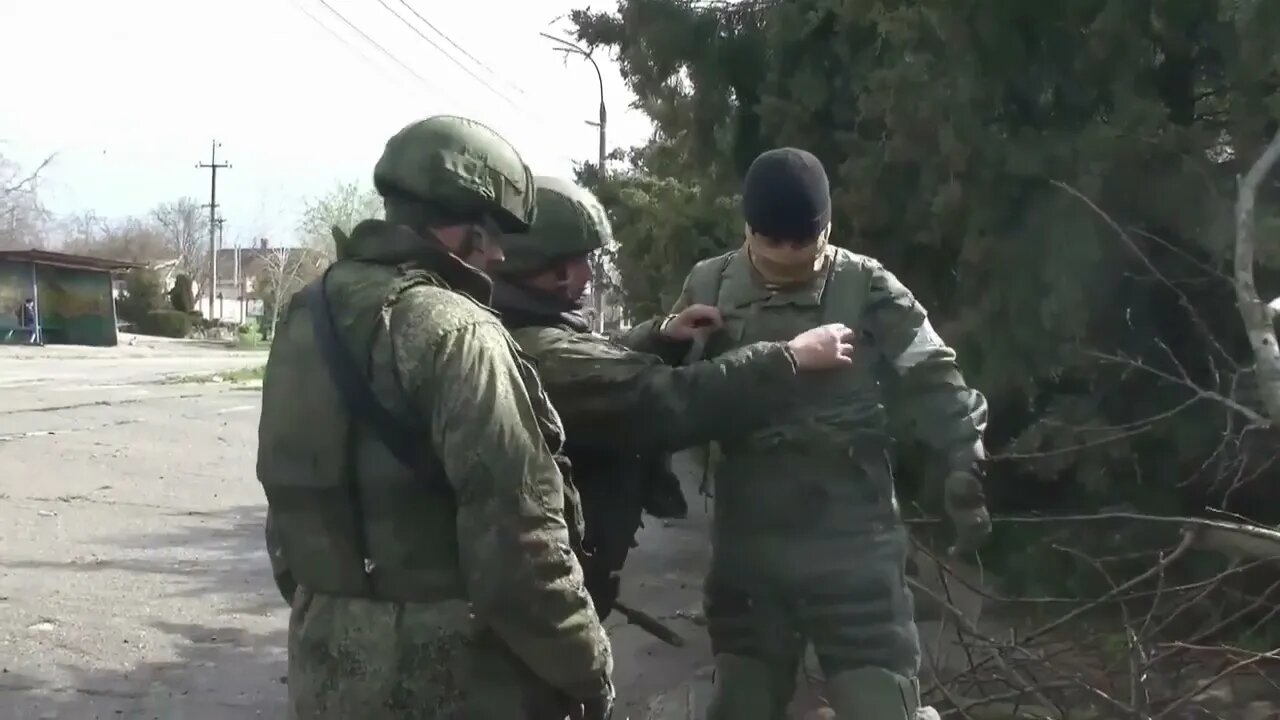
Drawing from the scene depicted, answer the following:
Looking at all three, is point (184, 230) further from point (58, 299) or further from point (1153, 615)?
point (1153, 615)

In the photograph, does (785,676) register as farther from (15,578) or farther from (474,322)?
(15,578)

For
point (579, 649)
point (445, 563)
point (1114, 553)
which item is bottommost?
point (1114, 553)

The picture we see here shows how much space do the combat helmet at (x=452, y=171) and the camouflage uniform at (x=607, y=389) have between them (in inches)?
13.9

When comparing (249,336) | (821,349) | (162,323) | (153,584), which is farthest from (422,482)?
(162,323)

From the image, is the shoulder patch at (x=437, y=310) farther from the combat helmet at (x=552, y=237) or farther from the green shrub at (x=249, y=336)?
the green shrub at (x=249, y=336)

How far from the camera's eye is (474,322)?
2006 mm

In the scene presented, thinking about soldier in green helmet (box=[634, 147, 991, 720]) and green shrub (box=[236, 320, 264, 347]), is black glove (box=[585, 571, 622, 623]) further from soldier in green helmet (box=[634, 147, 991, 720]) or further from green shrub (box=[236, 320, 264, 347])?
green shrub (box=[236, 320, 264, 347])

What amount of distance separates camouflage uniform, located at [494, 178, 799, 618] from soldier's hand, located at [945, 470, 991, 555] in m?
0.41

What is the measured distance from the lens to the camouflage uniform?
2.42 m

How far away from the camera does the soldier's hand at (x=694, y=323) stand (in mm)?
2799

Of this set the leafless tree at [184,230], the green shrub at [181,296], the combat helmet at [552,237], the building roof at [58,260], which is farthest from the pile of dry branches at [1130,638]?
the leafless tree at [184,230]

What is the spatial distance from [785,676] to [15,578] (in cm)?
522

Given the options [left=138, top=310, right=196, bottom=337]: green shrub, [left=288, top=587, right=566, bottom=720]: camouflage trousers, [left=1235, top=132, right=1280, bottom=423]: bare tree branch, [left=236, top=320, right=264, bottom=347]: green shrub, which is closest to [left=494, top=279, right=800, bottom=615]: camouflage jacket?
[left=288, top=587, right=566, bottom=720]: camouflage trousers

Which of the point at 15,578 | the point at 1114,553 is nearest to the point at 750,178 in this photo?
the point at 1114,553
